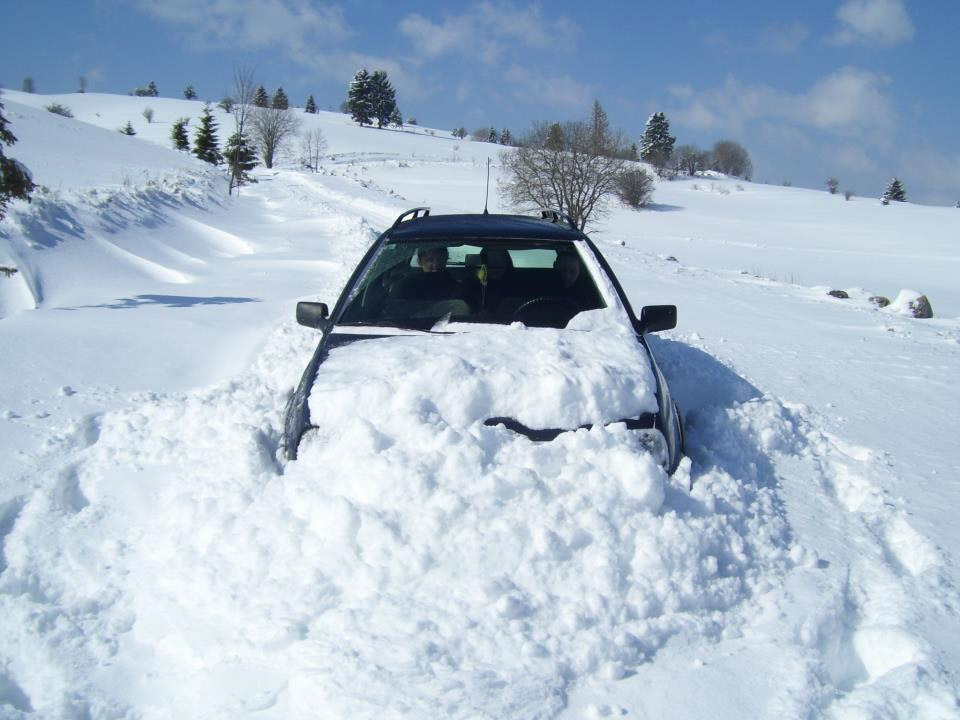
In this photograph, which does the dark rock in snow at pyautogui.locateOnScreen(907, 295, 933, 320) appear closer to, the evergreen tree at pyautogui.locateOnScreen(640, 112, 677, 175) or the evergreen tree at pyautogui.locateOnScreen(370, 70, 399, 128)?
the evergreen tree at pyautogui.locateOnScreen(640, 112, 677, 175)

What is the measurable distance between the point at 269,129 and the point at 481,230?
74.3 metres

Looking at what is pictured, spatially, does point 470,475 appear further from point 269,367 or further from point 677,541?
point 269,367

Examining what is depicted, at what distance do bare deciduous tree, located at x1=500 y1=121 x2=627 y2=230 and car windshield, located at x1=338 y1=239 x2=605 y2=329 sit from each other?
2174 cm

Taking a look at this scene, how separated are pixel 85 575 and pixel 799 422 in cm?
435

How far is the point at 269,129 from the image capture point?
71.2 meters

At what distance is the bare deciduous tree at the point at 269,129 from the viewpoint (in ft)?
234

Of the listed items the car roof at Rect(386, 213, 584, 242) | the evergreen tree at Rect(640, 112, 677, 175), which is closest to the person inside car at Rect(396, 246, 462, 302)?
the car roof at Rect(386, 213, 584, 242)

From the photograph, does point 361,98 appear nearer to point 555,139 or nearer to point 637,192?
point 637,192

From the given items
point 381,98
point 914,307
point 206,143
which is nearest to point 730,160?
point 381,98

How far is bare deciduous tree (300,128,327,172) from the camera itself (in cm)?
7238

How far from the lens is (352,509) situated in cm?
248

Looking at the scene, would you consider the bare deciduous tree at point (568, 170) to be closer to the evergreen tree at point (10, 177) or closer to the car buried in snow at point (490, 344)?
the evergreen tree at point (10, 177)

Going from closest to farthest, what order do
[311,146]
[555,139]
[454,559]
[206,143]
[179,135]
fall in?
1. [454,559]
2. [555,139]
3. [206,143]
4. [179,135]
5. [311,146]

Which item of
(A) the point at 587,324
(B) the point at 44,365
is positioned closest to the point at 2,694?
(A) the point at 587,324
